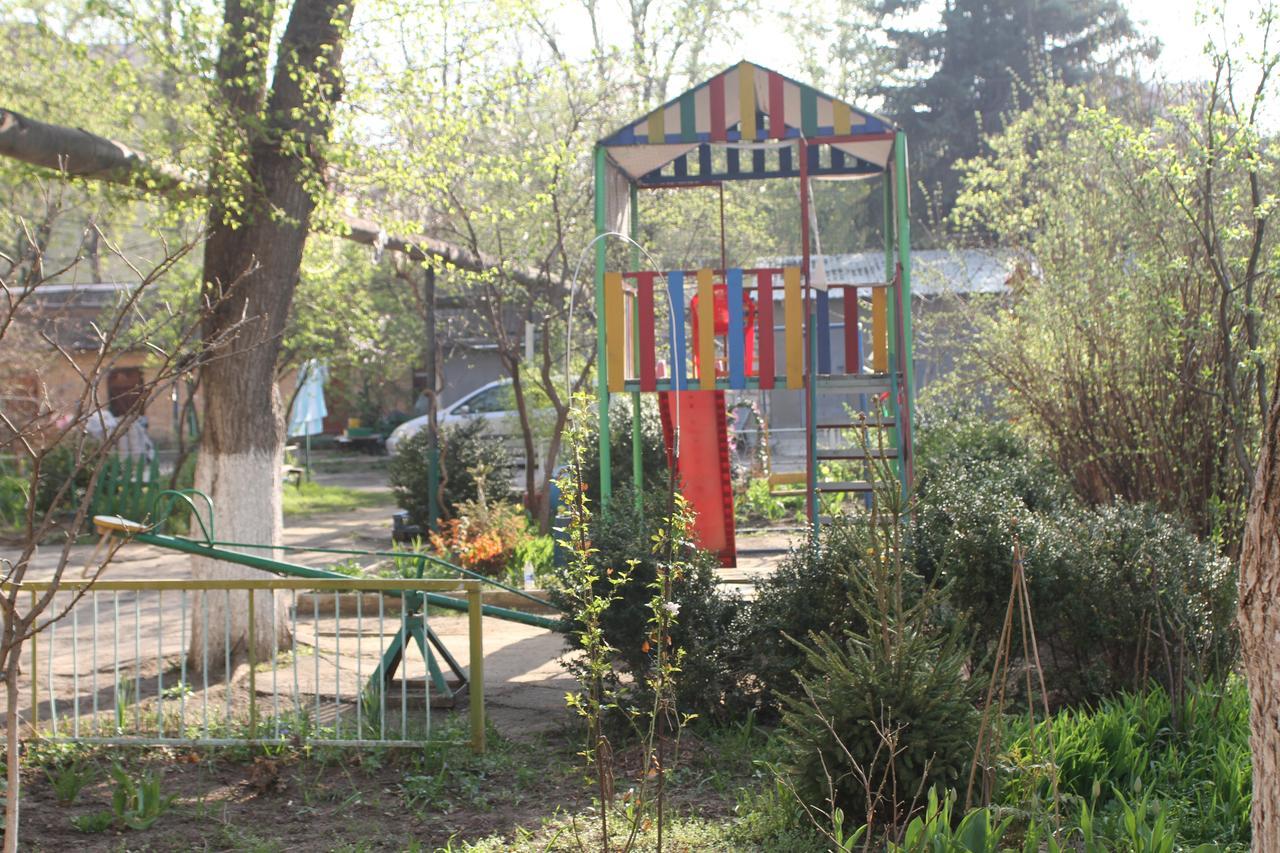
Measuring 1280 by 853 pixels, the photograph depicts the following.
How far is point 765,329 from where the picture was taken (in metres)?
8.27

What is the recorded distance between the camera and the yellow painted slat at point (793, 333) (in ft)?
27.1

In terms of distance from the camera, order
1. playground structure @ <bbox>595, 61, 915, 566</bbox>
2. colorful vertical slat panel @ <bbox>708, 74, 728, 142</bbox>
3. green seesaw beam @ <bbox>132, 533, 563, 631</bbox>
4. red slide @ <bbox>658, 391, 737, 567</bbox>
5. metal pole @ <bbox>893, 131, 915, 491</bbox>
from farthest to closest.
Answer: red slide @ <bbox>658, 391, 737, 567</bbox> < colorful vertical slat panel @ <bbox>708, 74, 728, 142</bbox> < playground structure @ <bbox>595, 61, 915, 566</bbox> < metal pole @ <bbox>893, 131, 915, 491</bbox> < green seesaw beam @ <bbox>132, 533, 563, 631</bbox>

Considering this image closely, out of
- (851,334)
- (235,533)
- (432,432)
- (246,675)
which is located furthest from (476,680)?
(432,432)

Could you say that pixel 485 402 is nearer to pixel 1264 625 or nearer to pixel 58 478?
pixel 58 478

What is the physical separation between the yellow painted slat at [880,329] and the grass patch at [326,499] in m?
10.6

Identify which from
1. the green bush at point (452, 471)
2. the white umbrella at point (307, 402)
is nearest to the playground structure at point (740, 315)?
the green bush at point (452, 471)

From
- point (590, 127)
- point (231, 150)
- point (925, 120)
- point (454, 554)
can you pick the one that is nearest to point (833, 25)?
point (925, 120)

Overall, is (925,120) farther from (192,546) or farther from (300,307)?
(192,546)

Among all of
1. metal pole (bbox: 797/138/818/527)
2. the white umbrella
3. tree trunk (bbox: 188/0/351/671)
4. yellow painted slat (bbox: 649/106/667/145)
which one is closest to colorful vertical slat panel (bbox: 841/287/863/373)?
metal pole (bbox: 797/138/818/527)

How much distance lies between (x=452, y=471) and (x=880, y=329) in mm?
5833

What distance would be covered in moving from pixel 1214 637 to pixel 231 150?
6.00m

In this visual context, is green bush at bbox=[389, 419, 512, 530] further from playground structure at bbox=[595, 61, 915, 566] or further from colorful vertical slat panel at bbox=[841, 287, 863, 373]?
colorful vertical slat panel at bbox=[841, 287, 863, 373]

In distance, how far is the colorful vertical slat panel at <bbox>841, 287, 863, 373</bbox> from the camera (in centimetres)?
885

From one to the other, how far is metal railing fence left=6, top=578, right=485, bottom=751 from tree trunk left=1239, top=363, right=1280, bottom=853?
342 centimetres
